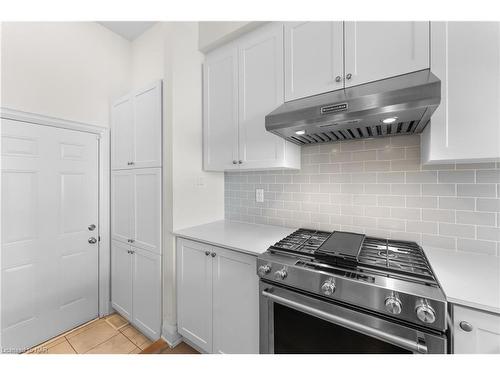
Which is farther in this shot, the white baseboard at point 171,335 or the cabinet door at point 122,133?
the cabinet door at point 122,133

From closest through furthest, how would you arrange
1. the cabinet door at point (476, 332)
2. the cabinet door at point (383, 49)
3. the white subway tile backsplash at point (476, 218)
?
the cabinet door at point (476, 332), the cabinet door at point (383, 49), the white subway tile backsplash at point (476, 218)

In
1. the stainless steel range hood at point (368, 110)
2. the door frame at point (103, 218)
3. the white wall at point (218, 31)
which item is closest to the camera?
the stainless steel range hood at point (368, 110)

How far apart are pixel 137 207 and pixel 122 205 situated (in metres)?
0.27

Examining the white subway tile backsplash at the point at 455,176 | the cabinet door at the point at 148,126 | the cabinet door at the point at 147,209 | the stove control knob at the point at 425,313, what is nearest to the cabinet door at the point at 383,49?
the white subway tile backsplash at the point at 455,176

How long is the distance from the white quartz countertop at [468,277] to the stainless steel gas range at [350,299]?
0.16 ft

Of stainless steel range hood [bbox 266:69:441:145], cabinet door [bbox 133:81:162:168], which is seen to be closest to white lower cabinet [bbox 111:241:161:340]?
cabinet door [bbox 133:81:162:168]

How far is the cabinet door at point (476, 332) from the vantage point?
0.77 metres

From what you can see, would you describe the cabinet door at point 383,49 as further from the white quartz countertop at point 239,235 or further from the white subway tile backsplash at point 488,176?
the white quartz countertop at point 239,235

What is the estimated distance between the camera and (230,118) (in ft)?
5.95

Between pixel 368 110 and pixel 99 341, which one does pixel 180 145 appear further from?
pixel 99 341

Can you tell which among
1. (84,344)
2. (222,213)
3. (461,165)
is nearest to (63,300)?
(84,344)

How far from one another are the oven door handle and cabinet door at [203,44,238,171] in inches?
41.9
